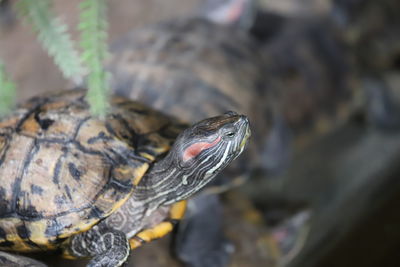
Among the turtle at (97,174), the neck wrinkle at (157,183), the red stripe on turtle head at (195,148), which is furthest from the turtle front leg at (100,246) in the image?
the red stripe on turtle head at (195,148)

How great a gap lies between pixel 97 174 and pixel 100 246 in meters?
0.16

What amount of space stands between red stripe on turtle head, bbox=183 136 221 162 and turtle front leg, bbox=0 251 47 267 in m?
0.41

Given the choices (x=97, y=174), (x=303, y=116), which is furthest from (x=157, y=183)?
(x=303, y=116)

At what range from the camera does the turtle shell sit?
1146 millimetres

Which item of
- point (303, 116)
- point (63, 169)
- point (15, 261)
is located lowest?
point (15, 261)

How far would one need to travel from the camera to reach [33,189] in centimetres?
116

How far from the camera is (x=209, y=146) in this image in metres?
1.11

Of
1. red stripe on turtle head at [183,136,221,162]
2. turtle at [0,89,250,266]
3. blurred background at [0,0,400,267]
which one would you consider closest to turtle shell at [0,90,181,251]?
turtle at [0,89,250,266]

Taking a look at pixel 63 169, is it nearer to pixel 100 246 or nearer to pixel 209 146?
pixel 100 246

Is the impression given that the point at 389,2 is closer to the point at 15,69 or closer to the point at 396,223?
the point at 396,223

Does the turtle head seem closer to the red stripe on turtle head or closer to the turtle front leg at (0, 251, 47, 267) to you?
the red stripe on turtle head

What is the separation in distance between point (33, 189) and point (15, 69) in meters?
1.99

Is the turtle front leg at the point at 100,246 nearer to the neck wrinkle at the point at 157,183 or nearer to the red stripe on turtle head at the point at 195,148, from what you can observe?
the neck wrinkle at the point at 157,183

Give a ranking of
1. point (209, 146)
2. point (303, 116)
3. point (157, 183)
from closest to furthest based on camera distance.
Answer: point (209, 146) < point (157, 183) < point (303, 116)
